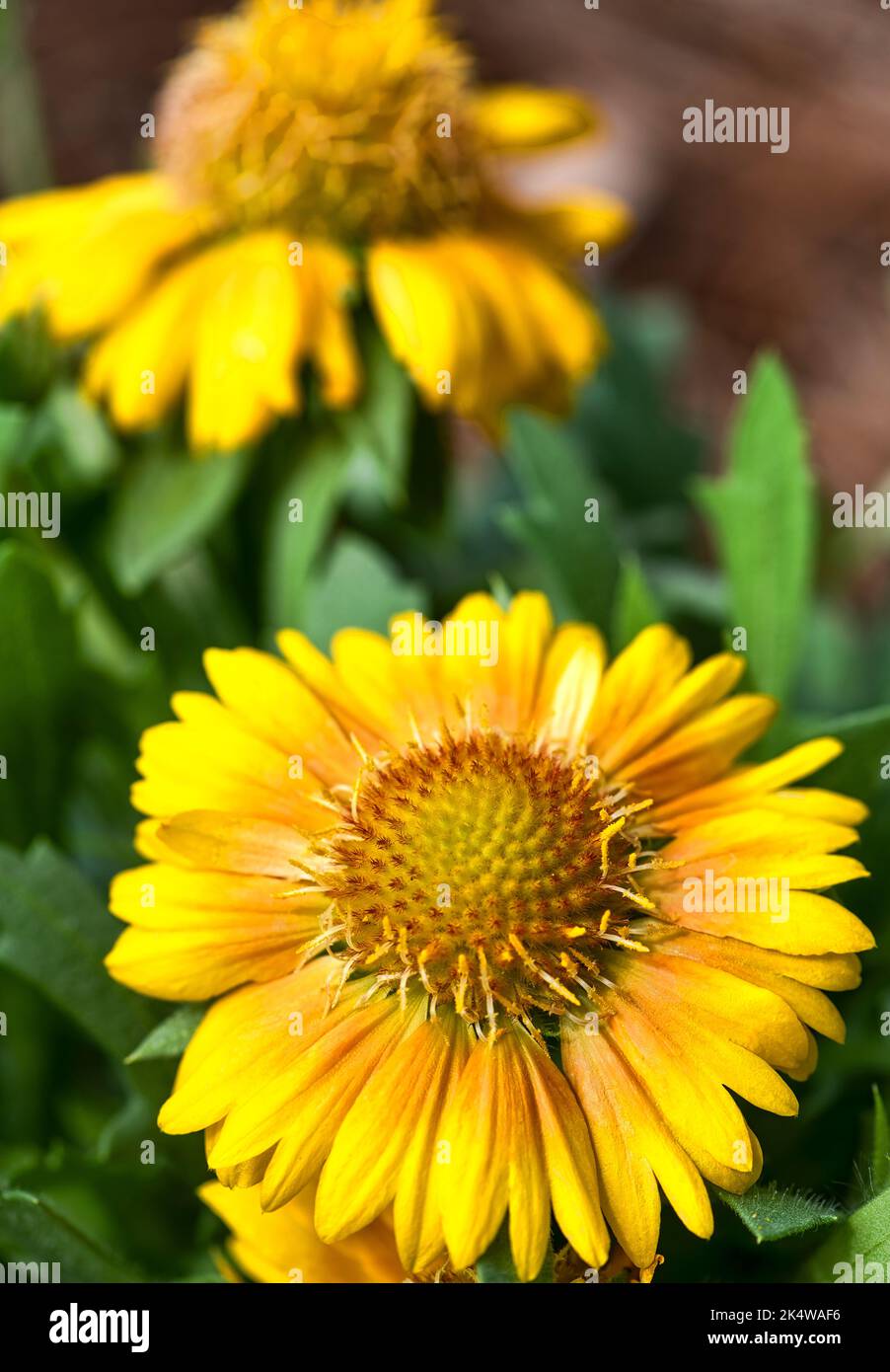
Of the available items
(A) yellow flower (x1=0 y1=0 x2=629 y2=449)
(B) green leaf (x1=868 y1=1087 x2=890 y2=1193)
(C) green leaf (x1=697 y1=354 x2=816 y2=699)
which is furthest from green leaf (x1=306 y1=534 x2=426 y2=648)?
(B) green leaf (x1=868 y1=1087 x2=890 y2=1193)

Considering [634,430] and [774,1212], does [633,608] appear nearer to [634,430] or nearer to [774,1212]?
[774,1212]

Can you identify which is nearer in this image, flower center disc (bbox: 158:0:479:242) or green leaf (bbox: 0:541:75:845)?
green leaf (bbox: 0:541:75:845)

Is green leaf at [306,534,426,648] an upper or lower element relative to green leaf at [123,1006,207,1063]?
upper

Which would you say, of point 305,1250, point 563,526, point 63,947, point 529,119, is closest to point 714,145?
point 529,119

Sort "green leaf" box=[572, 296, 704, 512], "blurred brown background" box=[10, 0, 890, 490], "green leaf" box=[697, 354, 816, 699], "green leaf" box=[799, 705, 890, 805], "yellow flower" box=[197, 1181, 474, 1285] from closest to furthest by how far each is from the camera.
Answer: "yellow flower" box=[197, 1181, 474, 1285] → "green leaf" box=[799, 705, 890, 805] → "green leaf" box=[697, 354, 816, 699] → "green leaf" box=[572, 296, 704, 512] → "blurred brown background" box=[10, 0, 890, 490]

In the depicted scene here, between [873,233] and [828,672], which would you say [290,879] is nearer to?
[828,672]

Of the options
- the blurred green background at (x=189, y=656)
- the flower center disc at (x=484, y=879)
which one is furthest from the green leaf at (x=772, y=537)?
the flower center disc at (x=484, y=879)

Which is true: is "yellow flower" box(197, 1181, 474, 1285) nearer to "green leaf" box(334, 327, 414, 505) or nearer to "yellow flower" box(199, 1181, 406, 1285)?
"yellow flower" box(199, 1181, 406, 1285)

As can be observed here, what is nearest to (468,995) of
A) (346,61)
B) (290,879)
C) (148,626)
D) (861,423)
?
(290,879)
